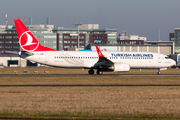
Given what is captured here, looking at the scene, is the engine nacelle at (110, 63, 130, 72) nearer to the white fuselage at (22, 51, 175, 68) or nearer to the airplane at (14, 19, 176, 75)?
the airplane at (14, 19, 176, 75)

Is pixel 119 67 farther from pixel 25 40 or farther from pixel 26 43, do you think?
pixel 25 40

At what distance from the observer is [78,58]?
49938mm

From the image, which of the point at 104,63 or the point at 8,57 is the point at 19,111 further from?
the point at 8,57

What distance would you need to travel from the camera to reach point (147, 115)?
54.6ft

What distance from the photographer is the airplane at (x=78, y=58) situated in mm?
49250

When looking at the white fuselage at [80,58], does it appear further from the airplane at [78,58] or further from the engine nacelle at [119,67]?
the engine nacelle at [119,67]

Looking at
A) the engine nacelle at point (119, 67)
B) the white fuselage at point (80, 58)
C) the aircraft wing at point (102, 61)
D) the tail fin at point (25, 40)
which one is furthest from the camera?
the tail fin at point (25, 40)

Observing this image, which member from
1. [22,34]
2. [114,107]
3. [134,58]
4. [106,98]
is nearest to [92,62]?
[134,58]

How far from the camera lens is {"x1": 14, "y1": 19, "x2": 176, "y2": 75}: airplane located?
49250 millimetres

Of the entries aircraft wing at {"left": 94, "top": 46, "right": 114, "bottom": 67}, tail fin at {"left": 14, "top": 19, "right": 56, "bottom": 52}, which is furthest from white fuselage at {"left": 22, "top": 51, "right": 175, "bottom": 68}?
tail fin at {"left": 14, "top": 19, "right": 56, "bottom": 52}

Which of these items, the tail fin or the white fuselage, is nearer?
the white fuselage

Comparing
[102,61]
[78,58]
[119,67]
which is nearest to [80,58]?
[78,58]

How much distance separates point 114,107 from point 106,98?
3.90 m

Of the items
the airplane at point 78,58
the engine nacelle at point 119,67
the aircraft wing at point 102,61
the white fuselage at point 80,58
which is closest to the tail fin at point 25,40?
the airplane at point 78,58
